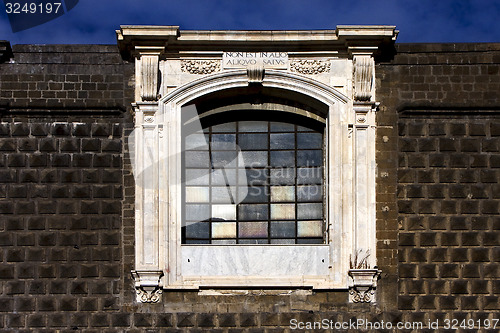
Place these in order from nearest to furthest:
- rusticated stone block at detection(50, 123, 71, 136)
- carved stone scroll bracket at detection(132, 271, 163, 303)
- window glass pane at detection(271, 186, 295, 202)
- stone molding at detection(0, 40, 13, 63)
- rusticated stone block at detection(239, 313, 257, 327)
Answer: carved stone scroll bracket at detection(132, 271, 163, 303) → rusticated stone block at detection(239, 313, 257, 327) → rusticated stone block at detection(50, 123, 71, 136) → stone molding at detection(0, 40, 13, 63) → window glass pane at detection(271, 186, 295, 202)

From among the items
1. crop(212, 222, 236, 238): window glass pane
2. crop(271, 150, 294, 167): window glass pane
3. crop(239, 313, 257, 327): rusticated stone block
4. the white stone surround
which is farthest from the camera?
crop(271, 150, 294, 167): window glass pane

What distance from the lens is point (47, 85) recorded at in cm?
1623

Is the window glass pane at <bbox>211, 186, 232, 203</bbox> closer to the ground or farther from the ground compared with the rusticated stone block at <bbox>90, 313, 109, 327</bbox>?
farther from the ground

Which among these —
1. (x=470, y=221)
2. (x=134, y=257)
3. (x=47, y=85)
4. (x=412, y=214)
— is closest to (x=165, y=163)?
(x=134, y=257)

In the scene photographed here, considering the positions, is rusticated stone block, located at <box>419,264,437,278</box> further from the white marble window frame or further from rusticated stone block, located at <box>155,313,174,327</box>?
rusticated stone block, located at <box>155,313,174,327</box>

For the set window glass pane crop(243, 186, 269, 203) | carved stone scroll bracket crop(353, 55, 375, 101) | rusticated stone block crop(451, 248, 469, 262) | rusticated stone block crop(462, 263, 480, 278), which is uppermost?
carved stone scroll bracket crop(353, 55, 375, 101)

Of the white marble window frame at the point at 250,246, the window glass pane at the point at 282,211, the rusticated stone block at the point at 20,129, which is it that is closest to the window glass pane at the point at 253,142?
the window glass pane at the point at 282,211

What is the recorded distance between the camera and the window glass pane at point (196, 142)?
16531 millimetres

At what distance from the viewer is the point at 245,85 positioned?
1619cm

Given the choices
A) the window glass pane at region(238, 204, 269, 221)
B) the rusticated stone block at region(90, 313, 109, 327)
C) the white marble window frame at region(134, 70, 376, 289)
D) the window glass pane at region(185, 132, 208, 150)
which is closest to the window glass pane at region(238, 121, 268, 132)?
the window glass pane at region(185, 132, 208, 150)

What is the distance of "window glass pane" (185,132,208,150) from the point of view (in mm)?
16531

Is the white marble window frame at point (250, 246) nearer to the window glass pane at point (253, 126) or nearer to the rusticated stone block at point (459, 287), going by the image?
the window glass pane at point (253, 126)

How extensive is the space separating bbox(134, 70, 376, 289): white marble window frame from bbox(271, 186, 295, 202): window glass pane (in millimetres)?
823

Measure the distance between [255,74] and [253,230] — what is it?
310 centimetres
